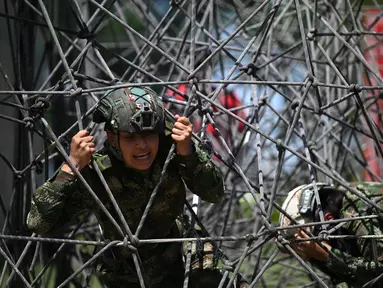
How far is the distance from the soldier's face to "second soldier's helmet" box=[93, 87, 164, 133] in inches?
1.2

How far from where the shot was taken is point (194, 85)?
319 cm

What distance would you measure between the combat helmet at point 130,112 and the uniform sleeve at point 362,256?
1004 mm

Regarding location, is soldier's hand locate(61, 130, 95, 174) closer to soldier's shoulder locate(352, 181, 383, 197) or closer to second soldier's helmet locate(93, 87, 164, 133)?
second soldier's helmet locate(93, 87, 164, 133)

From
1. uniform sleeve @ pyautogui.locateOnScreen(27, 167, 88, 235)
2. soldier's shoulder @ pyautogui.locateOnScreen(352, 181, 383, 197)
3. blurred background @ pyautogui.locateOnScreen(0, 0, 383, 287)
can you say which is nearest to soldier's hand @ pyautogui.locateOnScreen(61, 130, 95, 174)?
uniform sleeve @ pyautogui.locateOnScreen(27, 167, 88, 235)

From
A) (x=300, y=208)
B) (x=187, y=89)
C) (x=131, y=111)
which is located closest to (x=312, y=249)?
(x=300, y=208)

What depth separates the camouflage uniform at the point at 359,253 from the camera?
3.52m

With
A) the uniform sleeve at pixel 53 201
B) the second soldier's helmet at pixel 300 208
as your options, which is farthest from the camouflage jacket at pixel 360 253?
the uniform sleeve at pixel 53 201

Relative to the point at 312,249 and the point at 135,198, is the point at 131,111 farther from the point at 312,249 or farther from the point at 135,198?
Result: the point at 312,249

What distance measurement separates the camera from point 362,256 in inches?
142

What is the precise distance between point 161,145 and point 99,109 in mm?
240

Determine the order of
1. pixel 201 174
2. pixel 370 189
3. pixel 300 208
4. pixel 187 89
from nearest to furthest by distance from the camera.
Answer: pixel 201 174
pixel 300 208
pixel 370 189
pixel 187 89

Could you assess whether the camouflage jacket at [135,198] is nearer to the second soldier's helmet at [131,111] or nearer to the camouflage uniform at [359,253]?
the second soldier's helmet at [131,111]

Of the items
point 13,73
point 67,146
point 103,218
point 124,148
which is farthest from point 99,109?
point 13,73

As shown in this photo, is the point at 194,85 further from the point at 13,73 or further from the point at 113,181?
the point at 13,73
